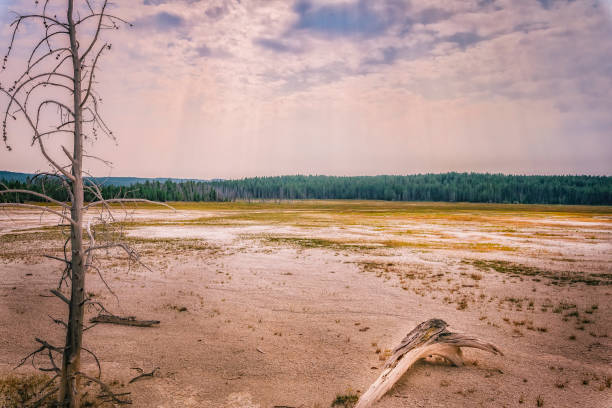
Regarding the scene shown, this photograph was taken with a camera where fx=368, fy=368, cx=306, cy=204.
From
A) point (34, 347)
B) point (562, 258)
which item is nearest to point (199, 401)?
point (34, 347)

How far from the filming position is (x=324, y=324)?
12.5 metres

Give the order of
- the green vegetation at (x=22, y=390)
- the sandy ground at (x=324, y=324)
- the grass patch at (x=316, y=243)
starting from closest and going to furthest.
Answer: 1. the green vegetation at (x=22, y=390)
2. the sandy ground at (x=324, y=324)
3. the grass patch at (x=316, y=243)

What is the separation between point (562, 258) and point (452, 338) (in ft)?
71.6

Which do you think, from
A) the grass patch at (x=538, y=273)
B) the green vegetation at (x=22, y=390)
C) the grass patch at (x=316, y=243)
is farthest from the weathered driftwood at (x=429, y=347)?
the grass patch at (x=316, y=243)

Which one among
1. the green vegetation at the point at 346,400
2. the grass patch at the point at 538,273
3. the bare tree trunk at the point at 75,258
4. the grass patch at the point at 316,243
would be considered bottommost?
the green vegetation at the point at 346,400

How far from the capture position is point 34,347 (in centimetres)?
1027

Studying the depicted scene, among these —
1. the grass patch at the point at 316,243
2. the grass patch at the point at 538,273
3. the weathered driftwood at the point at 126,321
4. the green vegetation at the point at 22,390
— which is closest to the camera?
the green vegetation at the point at 22,390

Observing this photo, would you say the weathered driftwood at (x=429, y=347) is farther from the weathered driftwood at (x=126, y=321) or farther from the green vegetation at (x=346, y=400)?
the weathered driftwood at (x=126, y=321)

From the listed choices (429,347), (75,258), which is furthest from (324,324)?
(75,258)

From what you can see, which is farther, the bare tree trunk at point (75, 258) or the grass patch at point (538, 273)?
the grass patch at point (538, 273)

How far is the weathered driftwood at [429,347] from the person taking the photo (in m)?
8.48

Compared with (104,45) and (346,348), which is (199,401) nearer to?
(346,348)

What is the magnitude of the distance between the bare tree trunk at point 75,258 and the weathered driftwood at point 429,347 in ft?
20.0

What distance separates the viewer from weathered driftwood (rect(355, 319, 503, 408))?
8484 mm
